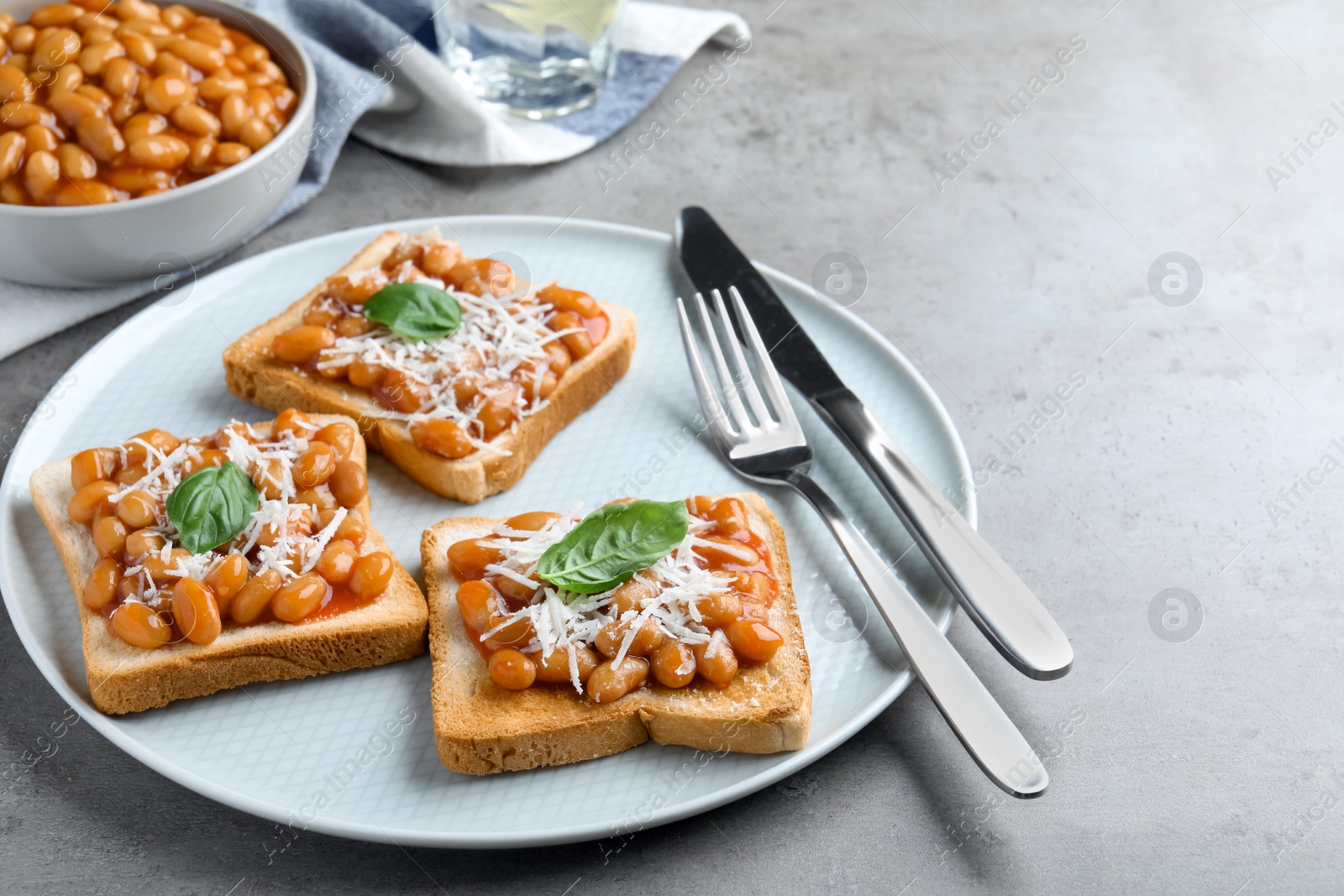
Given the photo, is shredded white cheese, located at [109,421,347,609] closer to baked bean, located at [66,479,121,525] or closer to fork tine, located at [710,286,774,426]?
baked bean, located at [66,479,121,525]

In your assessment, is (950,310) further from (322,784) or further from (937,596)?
(322,784)

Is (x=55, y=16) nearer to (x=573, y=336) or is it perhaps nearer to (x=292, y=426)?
(x=292, y=426)

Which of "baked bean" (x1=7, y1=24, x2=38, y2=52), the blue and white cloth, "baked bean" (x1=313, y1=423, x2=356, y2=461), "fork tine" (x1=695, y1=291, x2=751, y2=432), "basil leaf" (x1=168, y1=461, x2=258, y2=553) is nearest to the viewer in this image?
"basil leaf" (x1=168, y1=461, x2=258, y2=553)

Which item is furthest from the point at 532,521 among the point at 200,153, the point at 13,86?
the point at 13,86

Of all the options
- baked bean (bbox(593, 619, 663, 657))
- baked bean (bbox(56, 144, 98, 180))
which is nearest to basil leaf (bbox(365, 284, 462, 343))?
baked bean (bbox(56, 144, 98, 180))

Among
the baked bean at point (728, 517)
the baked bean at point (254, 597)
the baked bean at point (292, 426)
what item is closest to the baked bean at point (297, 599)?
the baked bean at point (254, 597)

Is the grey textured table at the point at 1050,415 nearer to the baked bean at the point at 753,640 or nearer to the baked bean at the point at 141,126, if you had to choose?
the baked bean at the point at 753,640
